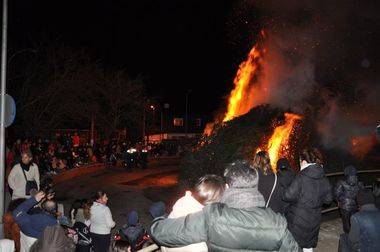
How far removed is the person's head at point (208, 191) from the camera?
3.18 metres

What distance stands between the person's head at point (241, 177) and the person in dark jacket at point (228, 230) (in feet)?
0.76

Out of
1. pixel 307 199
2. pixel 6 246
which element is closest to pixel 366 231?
pixel 307 199

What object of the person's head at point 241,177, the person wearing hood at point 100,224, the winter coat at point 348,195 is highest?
the person's head at point 241,177

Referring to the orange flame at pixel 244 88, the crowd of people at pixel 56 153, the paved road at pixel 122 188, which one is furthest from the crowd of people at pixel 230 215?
the orange flame at pixel 244 88

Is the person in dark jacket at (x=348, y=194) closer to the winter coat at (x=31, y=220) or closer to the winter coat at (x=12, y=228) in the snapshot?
the winter coat at (x=31, y=220)

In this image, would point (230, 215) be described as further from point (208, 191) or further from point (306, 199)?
point (306, 199)

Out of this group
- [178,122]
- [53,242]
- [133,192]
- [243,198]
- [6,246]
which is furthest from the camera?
[178,122]

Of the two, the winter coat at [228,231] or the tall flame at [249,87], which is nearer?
the winter coat at [228,231]

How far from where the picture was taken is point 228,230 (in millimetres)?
2832

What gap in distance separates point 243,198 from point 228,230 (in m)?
0.31

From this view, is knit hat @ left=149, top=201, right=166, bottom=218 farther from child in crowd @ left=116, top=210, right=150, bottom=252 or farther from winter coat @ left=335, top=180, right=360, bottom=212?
winter coat @ left=335, top=180, right=360, bottom=212

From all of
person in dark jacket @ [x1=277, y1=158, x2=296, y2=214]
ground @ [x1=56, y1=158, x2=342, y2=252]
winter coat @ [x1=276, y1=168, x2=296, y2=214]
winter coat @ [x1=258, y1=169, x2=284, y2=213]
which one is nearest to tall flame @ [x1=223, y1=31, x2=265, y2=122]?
ground @ [x1=56, y1=158, x2=342, y2=252]

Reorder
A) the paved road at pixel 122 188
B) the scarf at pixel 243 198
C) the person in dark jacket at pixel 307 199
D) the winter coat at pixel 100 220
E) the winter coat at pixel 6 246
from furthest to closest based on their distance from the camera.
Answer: the paved road at pixel 122 188, the winter coat at pixel 100 220, the person in dark jacket at pixel 307 199, the winter coat at pixel 6 246, the scarf at pixel 243 198

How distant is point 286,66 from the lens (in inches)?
596
